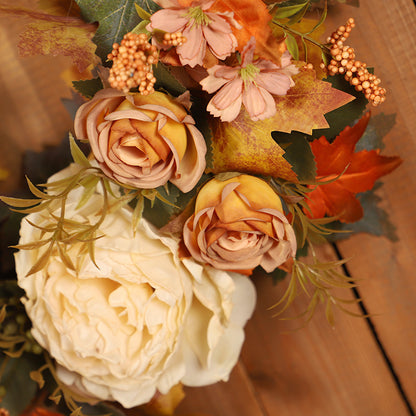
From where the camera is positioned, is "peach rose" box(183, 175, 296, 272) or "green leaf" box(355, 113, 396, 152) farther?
"green leaf" box(355, 113, 396, 152)

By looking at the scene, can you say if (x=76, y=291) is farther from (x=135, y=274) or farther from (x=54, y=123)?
(x=54, y=123)

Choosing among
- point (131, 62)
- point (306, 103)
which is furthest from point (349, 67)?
point (131, 62)

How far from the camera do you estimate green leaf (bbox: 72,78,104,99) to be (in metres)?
0.28

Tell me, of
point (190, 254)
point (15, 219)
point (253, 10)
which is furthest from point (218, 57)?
point (15, 219)

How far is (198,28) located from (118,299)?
0.65 feet

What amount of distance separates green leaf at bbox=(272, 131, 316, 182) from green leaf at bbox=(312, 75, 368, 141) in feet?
0.04

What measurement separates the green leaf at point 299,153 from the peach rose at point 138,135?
0.23 feet

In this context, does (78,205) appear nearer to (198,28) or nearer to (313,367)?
(198,28)

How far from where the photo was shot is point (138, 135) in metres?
0.25

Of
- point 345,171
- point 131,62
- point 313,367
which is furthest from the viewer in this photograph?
point 313,367

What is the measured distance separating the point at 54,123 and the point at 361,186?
0.29 metres

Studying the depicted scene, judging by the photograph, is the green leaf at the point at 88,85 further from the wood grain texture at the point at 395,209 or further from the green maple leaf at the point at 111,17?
the wood grain texture at the point at 395,209

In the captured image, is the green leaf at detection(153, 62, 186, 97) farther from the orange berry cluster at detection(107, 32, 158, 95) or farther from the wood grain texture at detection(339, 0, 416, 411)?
the wood grain texture at detection(339, 0, 416, 411)

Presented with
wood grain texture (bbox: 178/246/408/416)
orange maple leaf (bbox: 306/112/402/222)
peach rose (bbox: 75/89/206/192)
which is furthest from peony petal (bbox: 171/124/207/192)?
wood grain texture (bbox: 178/246/408/416)
